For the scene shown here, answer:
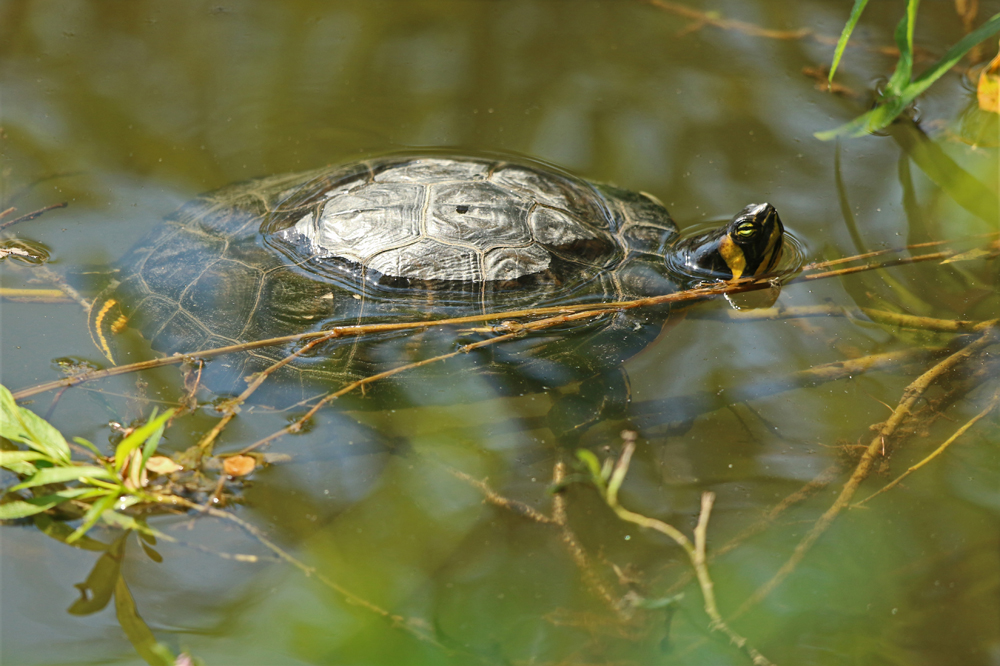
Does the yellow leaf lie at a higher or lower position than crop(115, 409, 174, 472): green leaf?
higher

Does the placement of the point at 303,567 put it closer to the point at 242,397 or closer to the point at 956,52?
the point at 242,397

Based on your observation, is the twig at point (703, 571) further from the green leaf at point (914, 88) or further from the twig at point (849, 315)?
the green leaf at point (914, 88)

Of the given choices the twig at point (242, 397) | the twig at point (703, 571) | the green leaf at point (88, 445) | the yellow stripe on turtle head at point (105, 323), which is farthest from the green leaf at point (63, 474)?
the twig at point (703, 571)

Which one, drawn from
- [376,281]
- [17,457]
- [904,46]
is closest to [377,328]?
[376,281]

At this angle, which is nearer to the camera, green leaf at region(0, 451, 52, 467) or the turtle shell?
green leaf at region(0, 451, 52, 467)

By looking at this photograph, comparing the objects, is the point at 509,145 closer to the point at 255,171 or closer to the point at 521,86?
the point at 521,86

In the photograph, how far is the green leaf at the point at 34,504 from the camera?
153 cm

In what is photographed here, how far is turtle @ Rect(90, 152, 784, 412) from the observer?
2051 mm

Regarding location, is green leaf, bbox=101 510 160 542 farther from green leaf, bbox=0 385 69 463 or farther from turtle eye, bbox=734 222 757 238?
turtle eye, bbox=734 222 757 238

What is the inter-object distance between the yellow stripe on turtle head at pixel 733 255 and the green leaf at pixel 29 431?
2.12 m

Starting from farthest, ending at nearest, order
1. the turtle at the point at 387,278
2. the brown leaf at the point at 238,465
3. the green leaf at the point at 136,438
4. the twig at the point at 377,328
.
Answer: the turtle at the point at 387,278, the twig at the point at 377,328, the brown leaf at the point at 238,465, the green leaf at the point at 136,438

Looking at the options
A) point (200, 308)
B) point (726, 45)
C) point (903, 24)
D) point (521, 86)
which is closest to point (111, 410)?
point (200, 308)

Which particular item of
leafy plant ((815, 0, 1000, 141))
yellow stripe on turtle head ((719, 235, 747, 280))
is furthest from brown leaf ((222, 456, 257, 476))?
leafy plant ((815, 0, 1000, 141))

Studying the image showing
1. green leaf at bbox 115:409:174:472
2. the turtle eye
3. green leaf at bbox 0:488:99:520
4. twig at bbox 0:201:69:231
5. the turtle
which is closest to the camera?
green leaf at bbox 115:409:174:472
